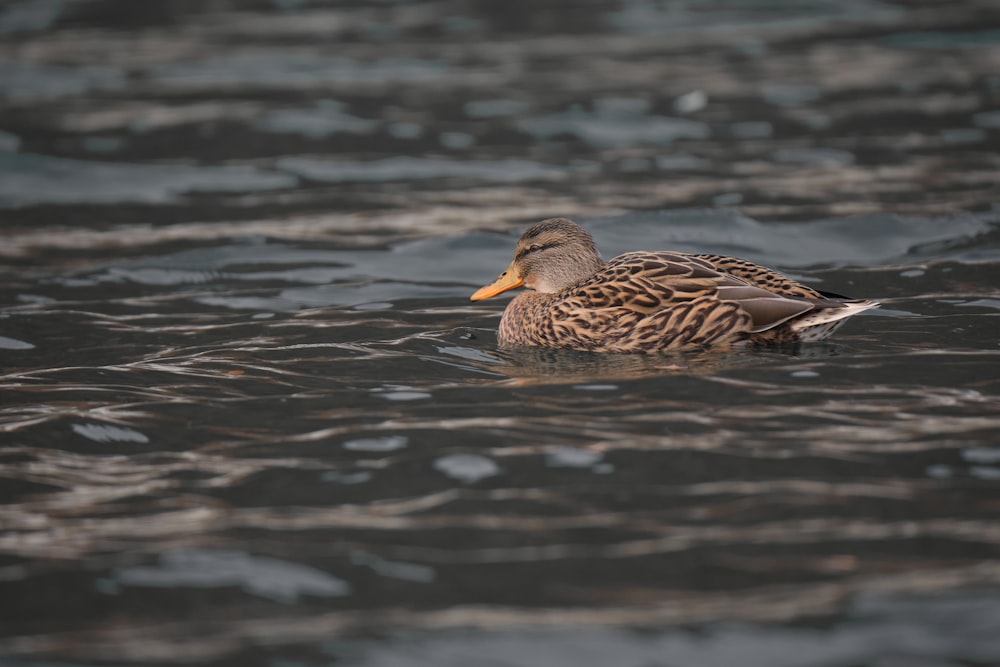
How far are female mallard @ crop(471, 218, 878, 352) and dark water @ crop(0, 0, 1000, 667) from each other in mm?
210

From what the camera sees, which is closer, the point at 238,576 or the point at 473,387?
the point at 238,576

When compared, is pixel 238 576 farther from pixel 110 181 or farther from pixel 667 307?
pixel 110 181

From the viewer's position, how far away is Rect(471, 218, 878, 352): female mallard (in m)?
7.94

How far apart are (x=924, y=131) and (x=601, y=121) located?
3.68 meters

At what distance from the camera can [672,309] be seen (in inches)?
320

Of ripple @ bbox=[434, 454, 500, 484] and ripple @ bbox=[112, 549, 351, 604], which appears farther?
ripple @ bbox=[434, 454, 500, 484]

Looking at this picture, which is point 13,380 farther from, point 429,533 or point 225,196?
point 225,196

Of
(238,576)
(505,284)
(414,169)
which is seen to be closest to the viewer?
(238,576)

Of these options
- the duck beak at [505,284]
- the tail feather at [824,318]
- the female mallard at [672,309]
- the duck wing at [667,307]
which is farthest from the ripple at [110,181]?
the tail feather at [824,318]

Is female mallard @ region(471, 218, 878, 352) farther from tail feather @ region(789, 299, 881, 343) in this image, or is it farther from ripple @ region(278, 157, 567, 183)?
ripple @ region(278, 157, 567, 183)

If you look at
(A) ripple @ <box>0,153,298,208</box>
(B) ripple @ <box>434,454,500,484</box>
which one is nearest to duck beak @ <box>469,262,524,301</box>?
(B) ripple @ <box>434,454,500,484</box>

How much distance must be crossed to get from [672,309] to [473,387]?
4.52ft

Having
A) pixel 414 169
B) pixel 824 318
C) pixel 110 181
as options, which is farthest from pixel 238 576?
pixel 110 181

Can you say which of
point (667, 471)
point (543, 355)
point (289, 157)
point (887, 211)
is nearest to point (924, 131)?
point (887, 211)
